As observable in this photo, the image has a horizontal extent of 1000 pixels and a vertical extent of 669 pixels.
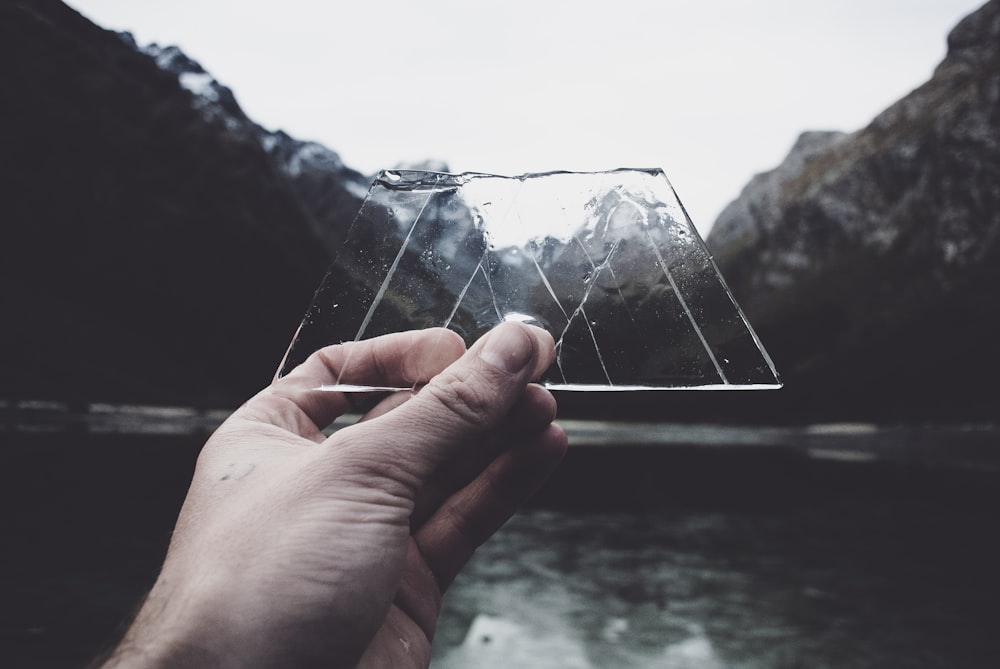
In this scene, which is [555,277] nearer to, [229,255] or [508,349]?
[508,349]

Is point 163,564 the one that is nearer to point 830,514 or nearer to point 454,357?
point 454,357

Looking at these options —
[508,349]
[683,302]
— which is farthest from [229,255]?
[508,349]

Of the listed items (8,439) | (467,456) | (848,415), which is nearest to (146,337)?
(8,439)

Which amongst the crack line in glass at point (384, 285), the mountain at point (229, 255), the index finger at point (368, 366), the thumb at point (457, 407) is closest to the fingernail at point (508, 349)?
the thumb at point (457, 407)

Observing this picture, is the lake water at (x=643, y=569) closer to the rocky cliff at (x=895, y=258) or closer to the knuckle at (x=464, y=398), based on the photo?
the knuckle at (x=464, y=398)

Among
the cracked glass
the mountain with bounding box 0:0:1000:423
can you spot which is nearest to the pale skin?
the cracked glass
